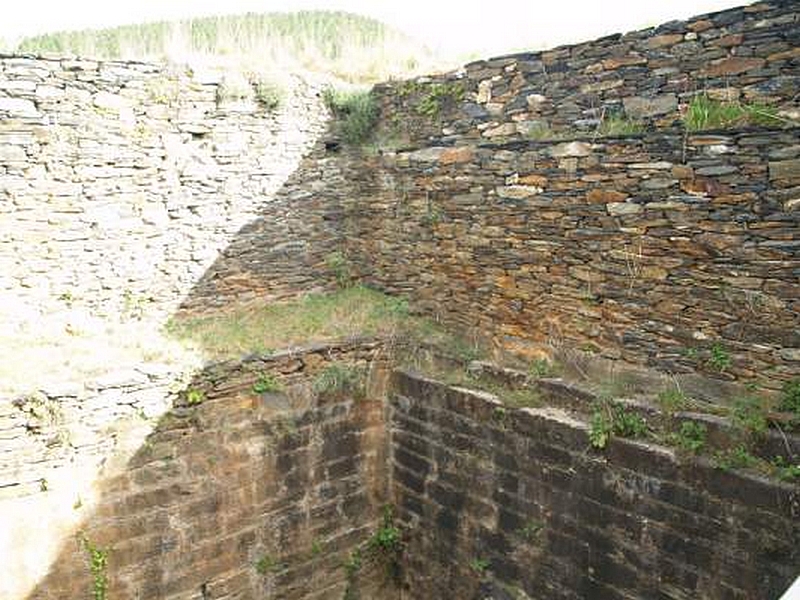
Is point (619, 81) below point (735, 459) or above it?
above

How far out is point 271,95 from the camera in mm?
7691

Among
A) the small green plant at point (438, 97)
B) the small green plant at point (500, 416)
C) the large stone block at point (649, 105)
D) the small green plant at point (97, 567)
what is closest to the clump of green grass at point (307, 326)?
the small green plant at point (500, 416)

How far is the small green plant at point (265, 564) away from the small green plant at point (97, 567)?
4.50 ft

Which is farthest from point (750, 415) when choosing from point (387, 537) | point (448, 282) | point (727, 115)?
point (387, 537)

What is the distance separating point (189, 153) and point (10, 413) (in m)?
3.26

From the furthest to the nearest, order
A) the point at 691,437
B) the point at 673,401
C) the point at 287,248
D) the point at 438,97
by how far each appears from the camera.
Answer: the point at 287,248
the point at 438,97
the point at 673,401
the point at 691,437

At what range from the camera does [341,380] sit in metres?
6.78

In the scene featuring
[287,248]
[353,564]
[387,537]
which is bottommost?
[353,564]

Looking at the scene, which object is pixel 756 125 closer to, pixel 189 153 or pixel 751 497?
pixel 751 497

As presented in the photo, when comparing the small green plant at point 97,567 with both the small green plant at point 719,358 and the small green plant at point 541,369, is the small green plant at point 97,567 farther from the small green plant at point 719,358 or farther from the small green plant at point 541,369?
the small green plant at point 719,358

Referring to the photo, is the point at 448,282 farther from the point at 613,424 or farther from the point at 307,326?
the point at 613,424

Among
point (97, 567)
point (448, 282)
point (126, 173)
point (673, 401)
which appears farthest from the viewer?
point (448, 282)

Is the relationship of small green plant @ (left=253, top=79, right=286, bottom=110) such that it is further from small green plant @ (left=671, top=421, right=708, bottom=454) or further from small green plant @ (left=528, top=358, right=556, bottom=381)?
small green plant @ (left=671, top=421, right=708, bottom=454)

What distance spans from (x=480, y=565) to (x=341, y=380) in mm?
2107
